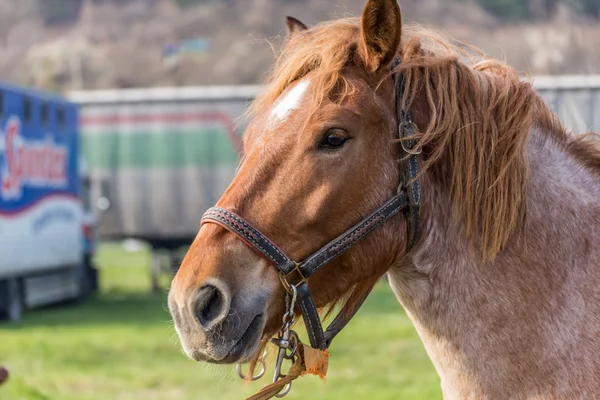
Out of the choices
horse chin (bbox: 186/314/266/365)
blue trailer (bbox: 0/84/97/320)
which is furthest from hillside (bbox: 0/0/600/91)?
horse chin (bbox: 186/314/266/365)

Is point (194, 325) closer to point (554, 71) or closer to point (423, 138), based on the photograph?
point (423, 138)

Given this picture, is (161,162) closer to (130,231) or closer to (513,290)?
(130,231)

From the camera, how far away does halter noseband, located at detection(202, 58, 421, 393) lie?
7.57 ft

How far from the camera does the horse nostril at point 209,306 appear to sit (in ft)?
7.27

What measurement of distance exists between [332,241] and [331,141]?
11.3 inches

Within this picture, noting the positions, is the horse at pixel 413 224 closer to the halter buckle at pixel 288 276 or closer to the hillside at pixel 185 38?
the halter buckle at pixel 288 276

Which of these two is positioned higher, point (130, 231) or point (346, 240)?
point (346, 240)

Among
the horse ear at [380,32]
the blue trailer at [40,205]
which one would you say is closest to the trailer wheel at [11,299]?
the blue trailer at [40,205]

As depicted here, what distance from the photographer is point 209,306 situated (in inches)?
88.2

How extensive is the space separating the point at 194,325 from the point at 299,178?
1.65 feet

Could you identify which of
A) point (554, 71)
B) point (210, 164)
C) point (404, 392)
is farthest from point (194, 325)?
point (554, 71)

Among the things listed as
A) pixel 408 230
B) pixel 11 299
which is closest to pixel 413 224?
pixel 408 230

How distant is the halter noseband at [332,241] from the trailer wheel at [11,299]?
1093 centimetres

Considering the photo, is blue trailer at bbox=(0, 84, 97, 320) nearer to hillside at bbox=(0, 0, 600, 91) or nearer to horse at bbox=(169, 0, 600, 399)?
horse at bbox=(169, 0, 600, 399)
